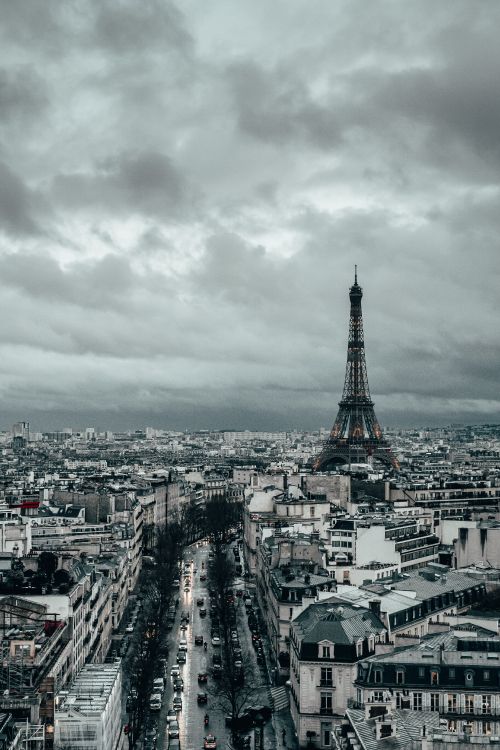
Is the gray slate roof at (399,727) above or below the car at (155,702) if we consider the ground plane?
above

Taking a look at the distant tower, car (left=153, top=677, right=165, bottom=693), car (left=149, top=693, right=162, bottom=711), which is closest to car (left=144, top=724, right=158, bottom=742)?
car (left=149, top=693, right=162, bottom=711)

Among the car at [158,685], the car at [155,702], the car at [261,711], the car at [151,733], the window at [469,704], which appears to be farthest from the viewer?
the car at [158,685]

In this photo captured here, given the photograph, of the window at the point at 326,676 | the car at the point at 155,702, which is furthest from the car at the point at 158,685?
the window at the point at 326,676

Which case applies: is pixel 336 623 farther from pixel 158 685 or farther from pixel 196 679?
pixel 196 679

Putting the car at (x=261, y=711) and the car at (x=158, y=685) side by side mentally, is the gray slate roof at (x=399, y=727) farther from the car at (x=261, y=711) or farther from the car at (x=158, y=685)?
the car at (x=158, y=685)

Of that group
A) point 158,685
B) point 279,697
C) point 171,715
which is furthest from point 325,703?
point 158,685

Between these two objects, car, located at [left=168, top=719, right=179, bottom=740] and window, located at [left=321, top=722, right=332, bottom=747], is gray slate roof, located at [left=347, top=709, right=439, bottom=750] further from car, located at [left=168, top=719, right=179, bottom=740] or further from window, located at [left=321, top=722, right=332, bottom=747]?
car, located at [left=168, top=719, right=179, bottom=740]

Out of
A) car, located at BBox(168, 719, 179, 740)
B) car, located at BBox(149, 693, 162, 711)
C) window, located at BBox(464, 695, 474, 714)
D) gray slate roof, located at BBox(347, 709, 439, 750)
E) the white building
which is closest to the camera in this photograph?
gray slate roof, located at BBox(347, 709, 439, 750)
